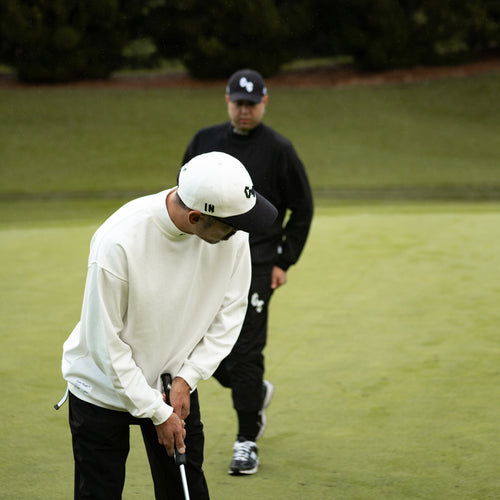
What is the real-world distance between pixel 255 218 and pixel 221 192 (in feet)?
0.51

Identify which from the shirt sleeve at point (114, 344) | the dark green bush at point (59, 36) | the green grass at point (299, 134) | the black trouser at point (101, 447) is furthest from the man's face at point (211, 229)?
the dark green bush at point (59, 36)

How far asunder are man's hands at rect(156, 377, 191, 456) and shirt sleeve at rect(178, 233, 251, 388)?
2.3 inches

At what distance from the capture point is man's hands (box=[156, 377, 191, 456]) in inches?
105

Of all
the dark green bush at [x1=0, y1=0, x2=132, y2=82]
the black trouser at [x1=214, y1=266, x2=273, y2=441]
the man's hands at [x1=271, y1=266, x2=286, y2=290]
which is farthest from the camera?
the dark green bush at [x1=0, y1=0, x2=132, y2=82]

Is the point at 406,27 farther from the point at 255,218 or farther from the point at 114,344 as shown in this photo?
the point at 114,344

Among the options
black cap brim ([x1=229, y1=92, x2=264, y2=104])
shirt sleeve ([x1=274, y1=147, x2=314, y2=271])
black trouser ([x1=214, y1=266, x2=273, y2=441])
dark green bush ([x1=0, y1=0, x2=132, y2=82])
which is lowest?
black trouser ([x1=214, y1=266, x2=273, y2=441])

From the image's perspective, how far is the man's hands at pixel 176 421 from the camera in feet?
8.75

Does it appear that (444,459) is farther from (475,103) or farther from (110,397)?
(475,103)

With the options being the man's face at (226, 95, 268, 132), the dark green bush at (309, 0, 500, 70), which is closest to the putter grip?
the man's face at (226, 95, 268, 132)

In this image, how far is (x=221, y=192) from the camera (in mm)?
2480

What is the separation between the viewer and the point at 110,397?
2699 millimetres

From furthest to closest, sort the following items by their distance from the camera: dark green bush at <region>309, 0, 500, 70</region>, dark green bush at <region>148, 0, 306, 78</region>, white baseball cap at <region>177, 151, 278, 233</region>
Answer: dark green bush at <region>309, 0, 500, 70</region>
dark green bush at <region>148, 0, 306, 78</region>
white baseball cap at <region>177, 151, 278, 233</region>

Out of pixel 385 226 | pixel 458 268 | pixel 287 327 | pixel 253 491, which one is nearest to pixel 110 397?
pixel 253 491

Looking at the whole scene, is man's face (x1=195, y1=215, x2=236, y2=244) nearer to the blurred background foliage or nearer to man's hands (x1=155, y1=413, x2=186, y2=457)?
man's hands (x1=155, y1=413, x2=186, y2=457)
